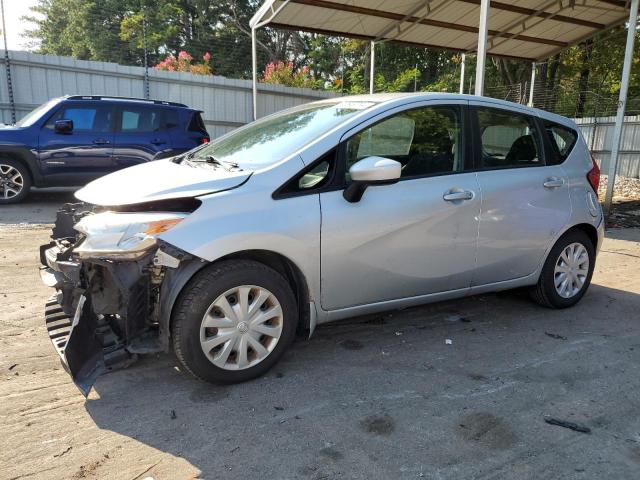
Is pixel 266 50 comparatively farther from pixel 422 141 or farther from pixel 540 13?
pixel 422 141

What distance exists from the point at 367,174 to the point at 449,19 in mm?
9194

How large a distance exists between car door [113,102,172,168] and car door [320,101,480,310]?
240 inches

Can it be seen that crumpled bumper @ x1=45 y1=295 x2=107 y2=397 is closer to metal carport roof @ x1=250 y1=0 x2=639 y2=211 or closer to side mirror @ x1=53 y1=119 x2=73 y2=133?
side mirror @ x1=53 y1=119 x2=73 y2=133

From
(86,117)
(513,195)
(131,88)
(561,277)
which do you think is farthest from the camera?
(131,88)

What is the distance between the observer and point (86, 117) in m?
8.77

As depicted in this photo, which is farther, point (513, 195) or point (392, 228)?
point (513, 195)

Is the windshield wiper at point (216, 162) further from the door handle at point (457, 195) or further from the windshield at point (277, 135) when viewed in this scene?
the door handle at point (457, 195)

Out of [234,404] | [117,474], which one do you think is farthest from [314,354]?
[117,474]

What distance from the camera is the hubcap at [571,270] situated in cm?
446

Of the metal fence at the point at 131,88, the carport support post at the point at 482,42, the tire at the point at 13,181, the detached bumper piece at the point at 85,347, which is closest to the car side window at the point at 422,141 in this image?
the detached bumper piece at the point at 85,347

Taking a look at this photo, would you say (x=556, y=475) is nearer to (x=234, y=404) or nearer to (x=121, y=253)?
(x=234, y=404)

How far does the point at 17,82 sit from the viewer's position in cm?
1167

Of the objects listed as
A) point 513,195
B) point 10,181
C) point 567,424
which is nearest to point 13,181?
point 10,181

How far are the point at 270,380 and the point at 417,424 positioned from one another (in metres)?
0.93
